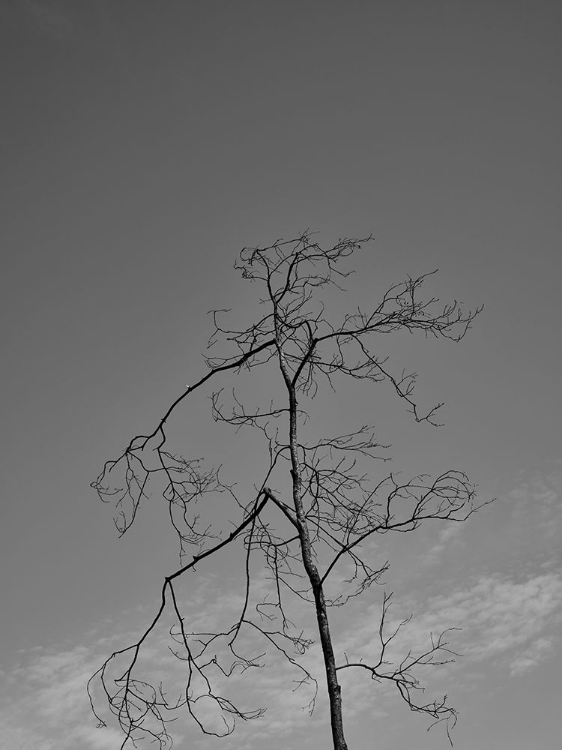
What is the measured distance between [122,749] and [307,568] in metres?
1.59

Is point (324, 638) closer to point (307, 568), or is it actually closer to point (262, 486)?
point (307, 568)

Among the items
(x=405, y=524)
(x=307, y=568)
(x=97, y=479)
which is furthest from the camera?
(x=97, y=479)

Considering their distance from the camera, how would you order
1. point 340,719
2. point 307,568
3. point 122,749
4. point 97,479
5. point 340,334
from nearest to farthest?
point 340,719
point 307,568
point 122,749
point 340,334
point 97,479

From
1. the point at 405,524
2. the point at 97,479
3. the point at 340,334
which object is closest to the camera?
the point at 405,524

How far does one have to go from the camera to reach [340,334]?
381 cm

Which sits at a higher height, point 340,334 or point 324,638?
point 340,334

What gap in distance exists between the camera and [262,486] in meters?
3.26

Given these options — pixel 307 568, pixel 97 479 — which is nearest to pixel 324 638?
pixel 307 568

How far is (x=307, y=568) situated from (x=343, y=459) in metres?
0.90

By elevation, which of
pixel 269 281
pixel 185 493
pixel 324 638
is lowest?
pixel 324 638

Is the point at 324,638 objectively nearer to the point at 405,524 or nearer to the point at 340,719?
the point at 340,719

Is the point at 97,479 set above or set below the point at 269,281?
below

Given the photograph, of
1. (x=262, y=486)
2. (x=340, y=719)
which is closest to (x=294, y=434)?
(x=262, y=486)

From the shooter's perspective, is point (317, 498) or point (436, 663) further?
point (317, 498)
